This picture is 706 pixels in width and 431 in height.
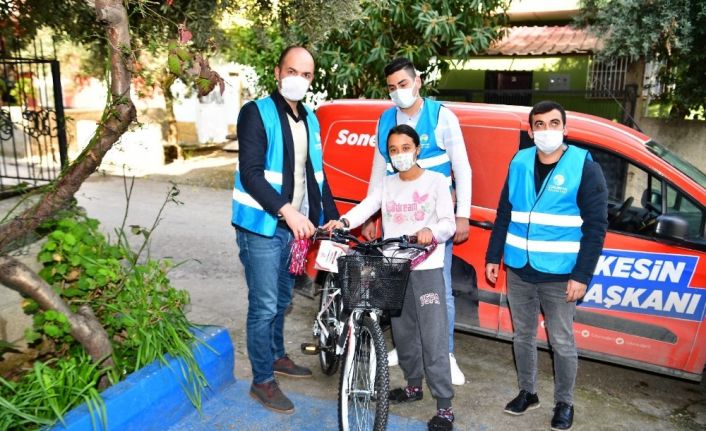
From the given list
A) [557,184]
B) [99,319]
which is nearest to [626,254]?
[557,184]

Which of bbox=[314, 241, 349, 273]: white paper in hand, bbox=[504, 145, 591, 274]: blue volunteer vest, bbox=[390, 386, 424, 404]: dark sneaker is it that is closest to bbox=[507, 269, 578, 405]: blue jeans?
bbox=[504, 145, 591, 274]: blue volunteer vest

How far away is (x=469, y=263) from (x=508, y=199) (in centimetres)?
83

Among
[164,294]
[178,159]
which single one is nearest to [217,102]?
[178,159]

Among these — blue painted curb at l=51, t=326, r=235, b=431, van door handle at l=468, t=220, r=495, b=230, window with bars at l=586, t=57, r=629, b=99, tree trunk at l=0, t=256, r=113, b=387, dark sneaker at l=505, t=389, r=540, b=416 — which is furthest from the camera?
window with bars at l=586, t=57, r=629, b=99

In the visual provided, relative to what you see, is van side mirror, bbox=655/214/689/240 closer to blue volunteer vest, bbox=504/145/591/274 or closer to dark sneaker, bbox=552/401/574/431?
blue volunteer vest, bbox=504/145/591/274

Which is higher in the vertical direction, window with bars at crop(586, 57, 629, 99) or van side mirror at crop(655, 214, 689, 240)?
window with bars at crop(586, 57, 629, 99)

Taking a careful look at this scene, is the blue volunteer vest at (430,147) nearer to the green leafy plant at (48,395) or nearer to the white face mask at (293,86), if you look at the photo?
the white face mask at (293,86)

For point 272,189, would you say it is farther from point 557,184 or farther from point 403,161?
point 557,184

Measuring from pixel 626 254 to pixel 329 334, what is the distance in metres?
2.03

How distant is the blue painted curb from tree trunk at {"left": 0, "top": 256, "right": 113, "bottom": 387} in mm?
230

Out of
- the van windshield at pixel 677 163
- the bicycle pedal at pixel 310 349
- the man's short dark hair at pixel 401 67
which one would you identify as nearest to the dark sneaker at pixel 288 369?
the bicycle pedal at pixel 310 349

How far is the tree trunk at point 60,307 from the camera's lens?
3195mm

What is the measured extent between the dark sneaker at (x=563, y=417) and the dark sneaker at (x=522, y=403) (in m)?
0.21

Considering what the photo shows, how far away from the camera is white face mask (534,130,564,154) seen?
3631 millimetres
